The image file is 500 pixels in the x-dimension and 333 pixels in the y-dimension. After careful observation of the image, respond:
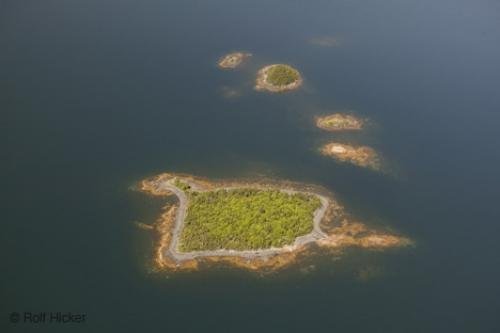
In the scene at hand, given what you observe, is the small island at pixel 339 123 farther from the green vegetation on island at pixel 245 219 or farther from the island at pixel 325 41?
the island at pixel 325 41

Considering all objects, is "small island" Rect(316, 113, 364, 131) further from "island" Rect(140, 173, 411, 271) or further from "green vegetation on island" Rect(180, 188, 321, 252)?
"green vegetation on island" Rect(180, 188, 321, 252)

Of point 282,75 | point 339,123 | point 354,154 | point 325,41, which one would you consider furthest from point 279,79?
point 325,41

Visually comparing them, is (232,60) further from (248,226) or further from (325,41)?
(248,226)

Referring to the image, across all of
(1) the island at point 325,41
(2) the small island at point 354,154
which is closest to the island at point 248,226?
(2) the small island at point 354,154

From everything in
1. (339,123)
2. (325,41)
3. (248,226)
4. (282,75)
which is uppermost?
(325,41)

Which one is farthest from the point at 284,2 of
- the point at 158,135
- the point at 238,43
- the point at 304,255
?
the point at 304,255

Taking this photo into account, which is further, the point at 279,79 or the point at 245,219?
the point at 279,79
